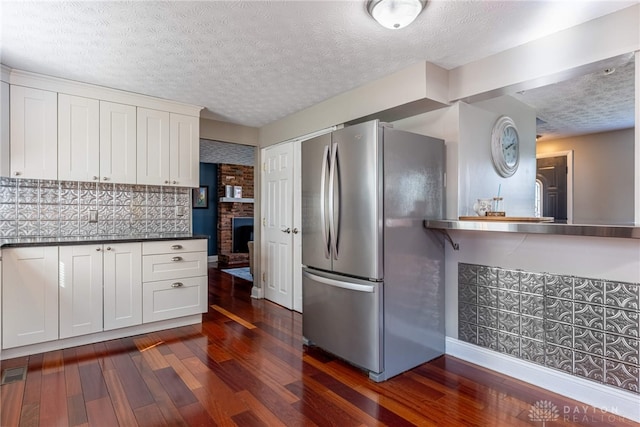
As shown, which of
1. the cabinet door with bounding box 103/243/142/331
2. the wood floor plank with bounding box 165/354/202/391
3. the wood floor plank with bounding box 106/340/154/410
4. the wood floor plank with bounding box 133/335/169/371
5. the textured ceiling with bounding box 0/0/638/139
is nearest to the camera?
the textured ceiling with bounding box 0/0/638/139

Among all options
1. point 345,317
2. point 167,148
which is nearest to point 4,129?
point 167,148

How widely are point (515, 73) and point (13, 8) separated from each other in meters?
3.12

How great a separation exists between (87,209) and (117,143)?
0.73 m

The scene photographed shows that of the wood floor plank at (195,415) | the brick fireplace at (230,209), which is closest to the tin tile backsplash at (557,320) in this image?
the wood floor plank at (195,415)

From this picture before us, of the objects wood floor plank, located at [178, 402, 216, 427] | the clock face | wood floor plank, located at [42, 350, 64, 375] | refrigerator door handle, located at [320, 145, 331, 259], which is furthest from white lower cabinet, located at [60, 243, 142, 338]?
the clock face

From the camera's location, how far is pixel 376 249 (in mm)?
2285

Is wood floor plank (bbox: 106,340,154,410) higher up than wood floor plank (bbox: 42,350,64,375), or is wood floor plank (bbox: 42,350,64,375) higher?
wood floor plank (bbox: 42,350,64,375)

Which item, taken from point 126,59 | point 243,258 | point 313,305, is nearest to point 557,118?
point 313,305

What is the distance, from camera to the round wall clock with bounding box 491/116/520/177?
306 centimetres

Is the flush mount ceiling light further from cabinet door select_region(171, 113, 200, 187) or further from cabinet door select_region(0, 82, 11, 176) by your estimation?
cabinet door select_region(0, 82, 11, 176)

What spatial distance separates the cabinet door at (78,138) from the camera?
2.98 metres

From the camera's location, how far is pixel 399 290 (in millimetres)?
2395

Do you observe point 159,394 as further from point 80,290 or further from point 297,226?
point 297,226

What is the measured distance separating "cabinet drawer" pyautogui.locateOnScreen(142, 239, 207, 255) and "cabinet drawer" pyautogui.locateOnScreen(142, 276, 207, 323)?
11.4 inches
